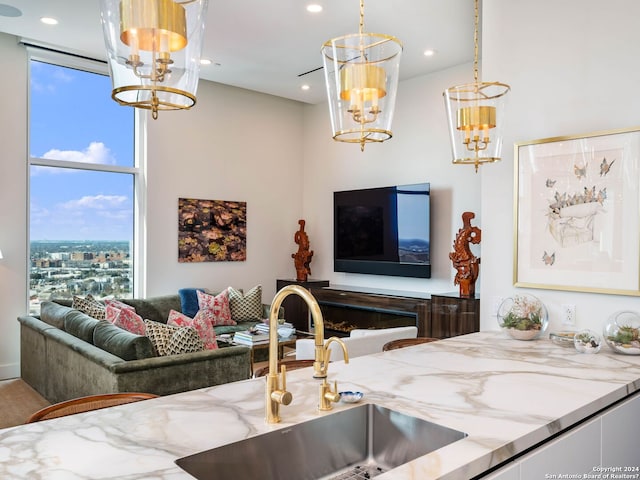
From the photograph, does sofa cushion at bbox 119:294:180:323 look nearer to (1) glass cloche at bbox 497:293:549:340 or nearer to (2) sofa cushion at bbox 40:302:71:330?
(2) sofa cushion at bbox 40:302:71:330

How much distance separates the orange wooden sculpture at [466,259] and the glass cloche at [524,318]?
2506 millimetres

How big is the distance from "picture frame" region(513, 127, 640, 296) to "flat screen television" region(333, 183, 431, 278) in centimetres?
302

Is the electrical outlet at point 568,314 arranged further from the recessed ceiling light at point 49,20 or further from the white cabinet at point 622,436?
the recessed ceiling light at point 49,20

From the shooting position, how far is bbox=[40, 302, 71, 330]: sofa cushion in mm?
4289

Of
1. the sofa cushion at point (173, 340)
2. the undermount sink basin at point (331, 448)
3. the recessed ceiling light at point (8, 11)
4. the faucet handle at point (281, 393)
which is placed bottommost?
the sofa cushion at point (173, 340)

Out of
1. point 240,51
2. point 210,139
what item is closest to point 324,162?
point 210,139

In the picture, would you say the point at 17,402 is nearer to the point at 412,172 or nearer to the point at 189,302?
the point at 189,302

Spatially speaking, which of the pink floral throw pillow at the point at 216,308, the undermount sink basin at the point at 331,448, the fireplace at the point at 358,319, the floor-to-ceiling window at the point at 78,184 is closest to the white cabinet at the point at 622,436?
the undermount sink basin at the point at 331,448

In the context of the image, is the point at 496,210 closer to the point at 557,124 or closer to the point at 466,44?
the point at 557,124

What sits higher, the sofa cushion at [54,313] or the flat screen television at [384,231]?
the flat screen television at [384,231]

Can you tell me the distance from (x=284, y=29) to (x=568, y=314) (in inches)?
138

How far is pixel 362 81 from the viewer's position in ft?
5.42

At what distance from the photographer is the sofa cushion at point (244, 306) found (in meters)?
6.23

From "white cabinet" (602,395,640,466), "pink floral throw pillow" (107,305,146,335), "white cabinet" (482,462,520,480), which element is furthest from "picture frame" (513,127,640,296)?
"pink floral throw pillow" (107,305,146,335)
